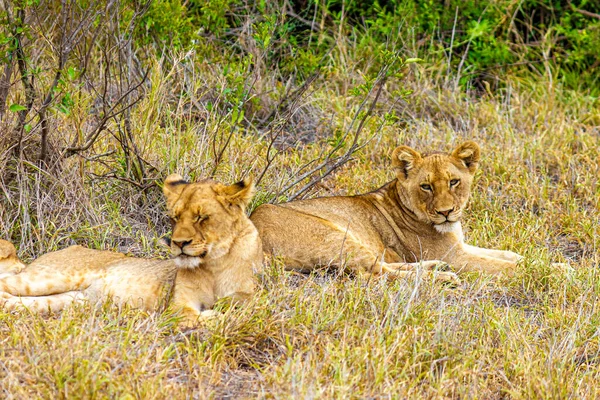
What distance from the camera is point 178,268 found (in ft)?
16.5

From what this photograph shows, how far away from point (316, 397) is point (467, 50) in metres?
6.01

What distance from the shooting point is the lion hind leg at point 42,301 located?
4945 millimetres

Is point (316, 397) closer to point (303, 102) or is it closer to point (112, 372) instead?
point (112, 372)

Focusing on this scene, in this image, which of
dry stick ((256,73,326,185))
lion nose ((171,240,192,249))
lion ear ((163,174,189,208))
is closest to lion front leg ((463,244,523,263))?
dry stick ((256,73,326,185))

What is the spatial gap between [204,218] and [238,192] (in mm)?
225

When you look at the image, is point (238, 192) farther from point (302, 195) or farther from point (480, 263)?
point (302, 195)

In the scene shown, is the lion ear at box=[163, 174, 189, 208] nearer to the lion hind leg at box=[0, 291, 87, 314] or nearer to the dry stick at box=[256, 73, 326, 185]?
the lion hind leg at box=[0, 291, 87, 314]

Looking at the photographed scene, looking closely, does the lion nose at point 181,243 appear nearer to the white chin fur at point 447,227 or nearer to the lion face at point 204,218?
the lion face at point 204,218

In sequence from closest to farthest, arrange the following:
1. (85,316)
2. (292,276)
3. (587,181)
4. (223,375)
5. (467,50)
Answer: (223,375) < (85,316) < (292,276) < (587,181) < (467,50)

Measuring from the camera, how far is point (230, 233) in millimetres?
4973

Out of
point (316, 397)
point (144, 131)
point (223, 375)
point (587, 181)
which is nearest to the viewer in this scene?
point (316, 397)

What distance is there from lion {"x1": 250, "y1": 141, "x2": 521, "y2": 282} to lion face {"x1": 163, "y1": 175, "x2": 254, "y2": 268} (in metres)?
0.87

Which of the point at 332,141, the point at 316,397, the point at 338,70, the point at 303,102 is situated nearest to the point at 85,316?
the point at 316,397

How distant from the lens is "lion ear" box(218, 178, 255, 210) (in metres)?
4.95
